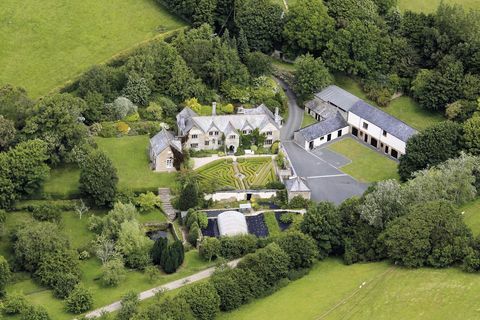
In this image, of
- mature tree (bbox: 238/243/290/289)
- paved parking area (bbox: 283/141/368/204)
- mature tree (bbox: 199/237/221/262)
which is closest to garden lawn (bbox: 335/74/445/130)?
paved parking area (bbox: 283/141/368/204)

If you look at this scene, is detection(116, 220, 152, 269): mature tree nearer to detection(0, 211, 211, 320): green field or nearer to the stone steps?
detection(0, 211, 211, 320): green field

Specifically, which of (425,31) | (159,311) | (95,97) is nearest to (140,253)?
(159,311)

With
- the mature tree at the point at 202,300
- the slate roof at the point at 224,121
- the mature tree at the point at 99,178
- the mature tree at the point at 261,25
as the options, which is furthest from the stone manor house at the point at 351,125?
the mature tree at the point at 202,300

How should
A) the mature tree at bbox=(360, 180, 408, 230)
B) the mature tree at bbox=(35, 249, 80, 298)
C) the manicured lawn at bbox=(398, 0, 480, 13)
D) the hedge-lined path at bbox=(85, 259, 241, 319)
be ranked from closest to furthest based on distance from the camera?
the hedge-lined path at bbox=(85, 259, 241, 319)
the mature tree at bbox=(35, 249, 80, 298)
the mature tree at bbox=(360, 180, 408, 230)
the manicured lawn at bbox=(398, 0, 480, 13)

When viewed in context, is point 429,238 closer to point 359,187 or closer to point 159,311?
point 359,187

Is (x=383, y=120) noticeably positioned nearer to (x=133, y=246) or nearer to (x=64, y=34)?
(x=133, y=246)

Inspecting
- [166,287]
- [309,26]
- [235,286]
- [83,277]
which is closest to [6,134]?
[83,277]
